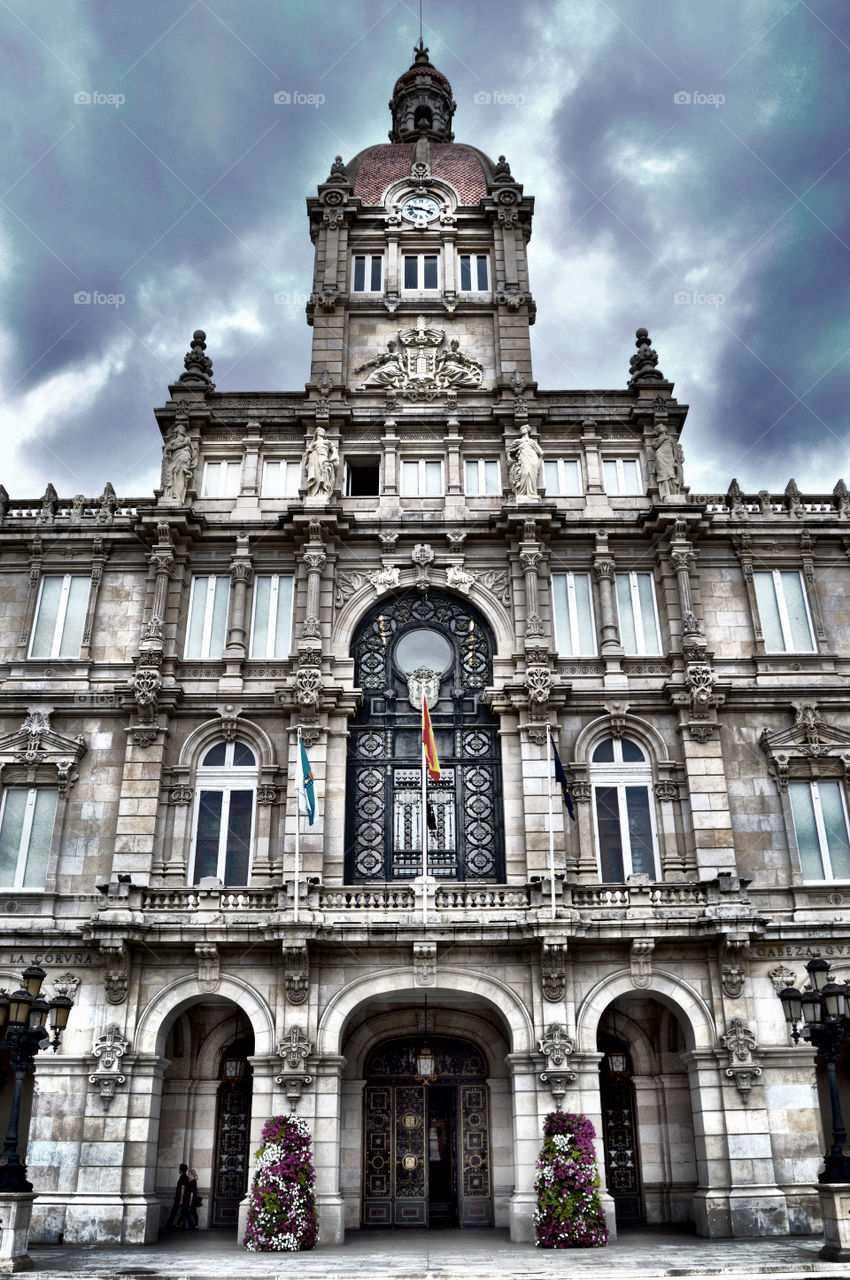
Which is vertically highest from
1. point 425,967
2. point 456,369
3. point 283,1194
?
point 456,369

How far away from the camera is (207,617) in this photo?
3488 cm

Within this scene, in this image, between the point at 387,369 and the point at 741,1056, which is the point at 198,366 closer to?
the point at 387,369

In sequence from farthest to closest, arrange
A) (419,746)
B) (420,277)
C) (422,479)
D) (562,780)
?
(420,277) < (422,479) < (419,746) < (562,780)

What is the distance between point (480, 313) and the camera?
131 ft

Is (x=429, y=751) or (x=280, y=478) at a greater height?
(x=280, y=478)

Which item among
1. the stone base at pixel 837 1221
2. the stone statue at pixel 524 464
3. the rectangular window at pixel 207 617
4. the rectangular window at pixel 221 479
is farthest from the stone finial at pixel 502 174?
the stone base at pixel 837 1221

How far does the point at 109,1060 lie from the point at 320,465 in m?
19.3

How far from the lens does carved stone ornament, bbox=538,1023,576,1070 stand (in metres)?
27.7

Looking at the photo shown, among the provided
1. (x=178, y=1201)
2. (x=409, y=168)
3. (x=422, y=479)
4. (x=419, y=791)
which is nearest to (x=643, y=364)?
(x=422, y=479)

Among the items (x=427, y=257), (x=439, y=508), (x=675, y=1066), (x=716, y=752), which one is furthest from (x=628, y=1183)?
→ (x=427, y=257)

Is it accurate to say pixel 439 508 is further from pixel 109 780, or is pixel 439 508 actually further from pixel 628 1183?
pixel 628 1183

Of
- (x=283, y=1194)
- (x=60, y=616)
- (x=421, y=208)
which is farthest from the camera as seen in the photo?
(x=421, y=208)

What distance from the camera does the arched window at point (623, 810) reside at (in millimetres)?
31609

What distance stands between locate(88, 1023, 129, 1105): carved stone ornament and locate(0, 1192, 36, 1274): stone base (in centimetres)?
592
